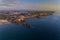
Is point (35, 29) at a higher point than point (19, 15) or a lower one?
lower

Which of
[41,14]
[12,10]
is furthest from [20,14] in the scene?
[41,14]

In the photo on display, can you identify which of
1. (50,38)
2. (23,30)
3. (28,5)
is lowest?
(50,38)

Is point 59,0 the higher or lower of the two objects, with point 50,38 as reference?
higher

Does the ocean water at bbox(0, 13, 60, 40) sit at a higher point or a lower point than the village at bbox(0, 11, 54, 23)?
lower

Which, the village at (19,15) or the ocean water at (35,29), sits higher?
the village at (19,15)

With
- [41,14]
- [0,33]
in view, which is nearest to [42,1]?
[41,14]

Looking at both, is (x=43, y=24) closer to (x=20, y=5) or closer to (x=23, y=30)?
(x=23, y=30)

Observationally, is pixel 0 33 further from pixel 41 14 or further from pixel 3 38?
pixel 41 14
